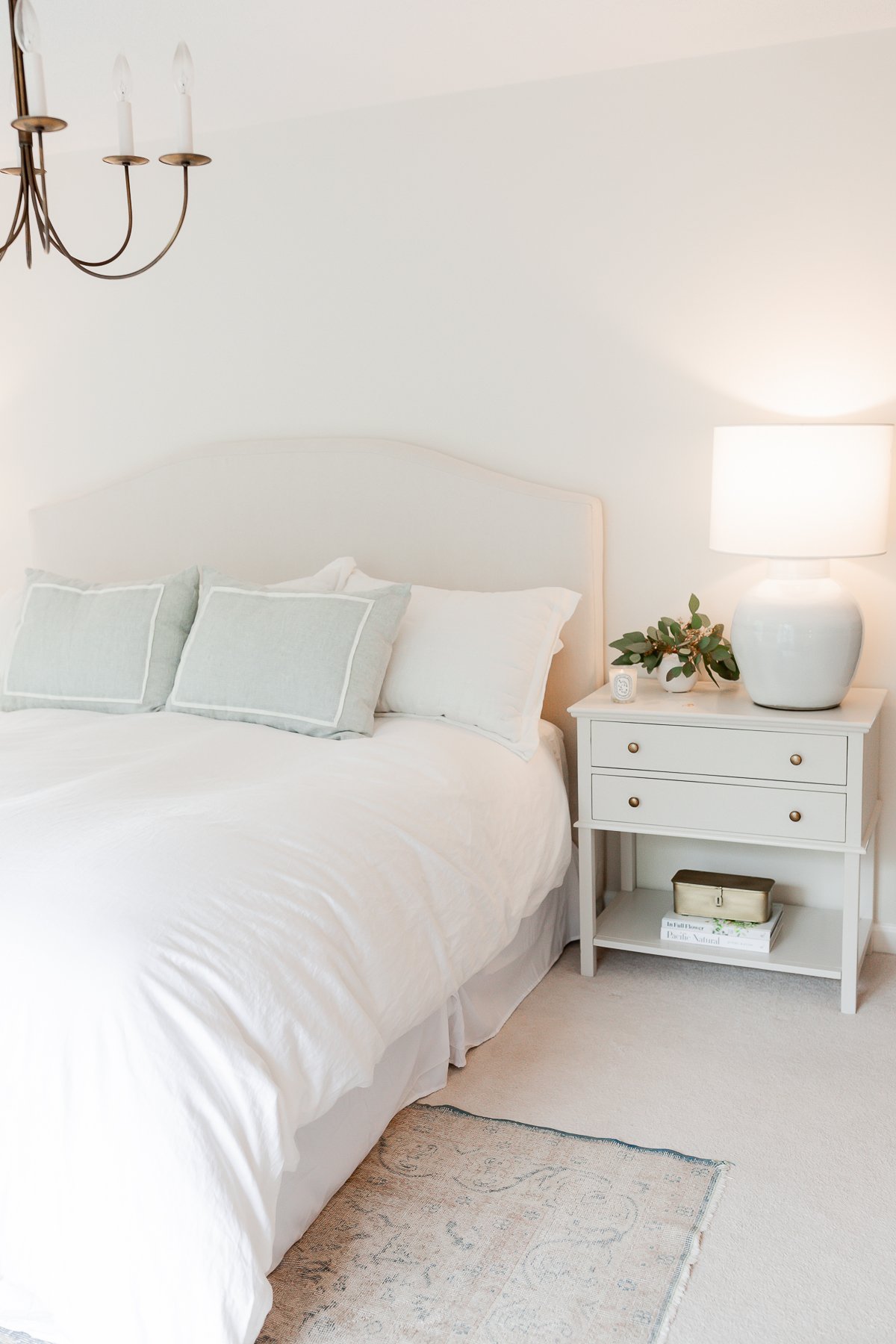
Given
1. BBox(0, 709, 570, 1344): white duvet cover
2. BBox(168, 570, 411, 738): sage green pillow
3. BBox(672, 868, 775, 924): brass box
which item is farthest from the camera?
BBox(672, 868, 775, 924): brass box

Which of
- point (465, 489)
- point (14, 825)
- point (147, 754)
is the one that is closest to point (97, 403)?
point (465, 489)

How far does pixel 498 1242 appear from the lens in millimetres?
1782

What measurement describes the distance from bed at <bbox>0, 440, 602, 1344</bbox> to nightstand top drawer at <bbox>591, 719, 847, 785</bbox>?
7.8 inches

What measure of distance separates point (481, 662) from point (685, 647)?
53 centimetres

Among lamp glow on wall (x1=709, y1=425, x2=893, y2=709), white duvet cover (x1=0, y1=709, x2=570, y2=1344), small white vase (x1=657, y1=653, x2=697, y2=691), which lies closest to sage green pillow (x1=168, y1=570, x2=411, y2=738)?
white duvet cover (x1=0, y1=709, x2=570, y2=1344)

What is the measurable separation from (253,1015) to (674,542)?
6.14ft

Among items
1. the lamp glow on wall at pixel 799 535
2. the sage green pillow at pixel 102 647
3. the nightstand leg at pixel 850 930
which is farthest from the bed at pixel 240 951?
the nightstand leg at pixel 850 930

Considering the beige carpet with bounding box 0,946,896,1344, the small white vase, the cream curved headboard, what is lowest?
the beige carpet with bounding box 0,946,896,1344

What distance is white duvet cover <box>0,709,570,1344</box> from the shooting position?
4.52 feet

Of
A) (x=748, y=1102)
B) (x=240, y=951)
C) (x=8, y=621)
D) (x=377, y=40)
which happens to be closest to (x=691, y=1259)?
(x=748, y=1102)

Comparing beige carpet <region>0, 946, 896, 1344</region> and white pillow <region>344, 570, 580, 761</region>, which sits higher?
white pillow <region>344, 570, 580, 761</region>

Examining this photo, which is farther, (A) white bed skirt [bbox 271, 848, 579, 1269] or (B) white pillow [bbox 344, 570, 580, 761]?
(B) white pillow [bbox 344, 570, 580, 761]

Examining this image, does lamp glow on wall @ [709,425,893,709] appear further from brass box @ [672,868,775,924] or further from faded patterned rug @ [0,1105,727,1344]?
faded patterned rug @ [0,1105,727,1344]

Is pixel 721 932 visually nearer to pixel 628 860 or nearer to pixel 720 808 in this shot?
pixel 720 808
